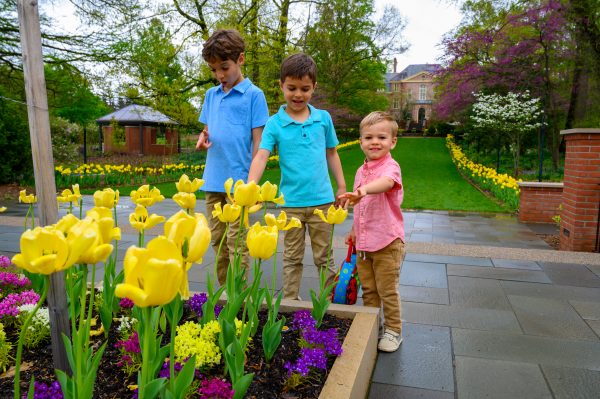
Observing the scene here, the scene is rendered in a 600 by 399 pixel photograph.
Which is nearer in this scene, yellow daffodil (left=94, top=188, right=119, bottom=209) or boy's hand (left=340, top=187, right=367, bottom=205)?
yellow daffodil (left=94, top=188, right=119, bottom=209)

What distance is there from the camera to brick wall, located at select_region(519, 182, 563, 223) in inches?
285

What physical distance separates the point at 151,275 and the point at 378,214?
177cm

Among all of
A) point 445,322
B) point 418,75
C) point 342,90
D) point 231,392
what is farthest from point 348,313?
point 418,75

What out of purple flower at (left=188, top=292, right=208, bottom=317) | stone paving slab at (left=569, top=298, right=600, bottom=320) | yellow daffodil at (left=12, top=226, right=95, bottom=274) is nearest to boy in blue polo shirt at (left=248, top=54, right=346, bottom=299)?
purple flower at (left=188, top=292, right=208, bottom=317)

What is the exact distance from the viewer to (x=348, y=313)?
246 centimetres

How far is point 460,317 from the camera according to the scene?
3072 millimetres

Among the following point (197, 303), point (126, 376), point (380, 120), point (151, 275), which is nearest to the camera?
point (151, 275)

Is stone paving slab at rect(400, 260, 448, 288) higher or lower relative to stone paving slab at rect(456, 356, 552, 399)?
lower

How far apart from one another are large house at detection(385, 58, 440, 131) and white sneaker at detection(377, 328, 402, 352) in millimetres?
53708

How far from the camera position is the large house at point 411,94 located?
58.2 metres

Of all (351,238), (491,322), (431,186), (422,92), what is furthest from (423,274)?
(422,92)

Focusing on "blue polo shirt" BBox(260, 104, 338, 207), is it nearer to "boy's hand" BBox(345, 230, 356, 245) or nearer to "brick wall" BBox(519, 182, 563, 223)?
"boy's hand" BBox(345, 230, 356, 245)

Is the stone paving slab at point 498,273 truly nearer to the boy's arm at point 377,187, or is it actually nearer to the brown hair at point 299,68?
the boy's arm at point 377,187

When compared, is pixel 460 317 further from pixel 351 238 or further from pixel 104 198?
pixel 104 198
